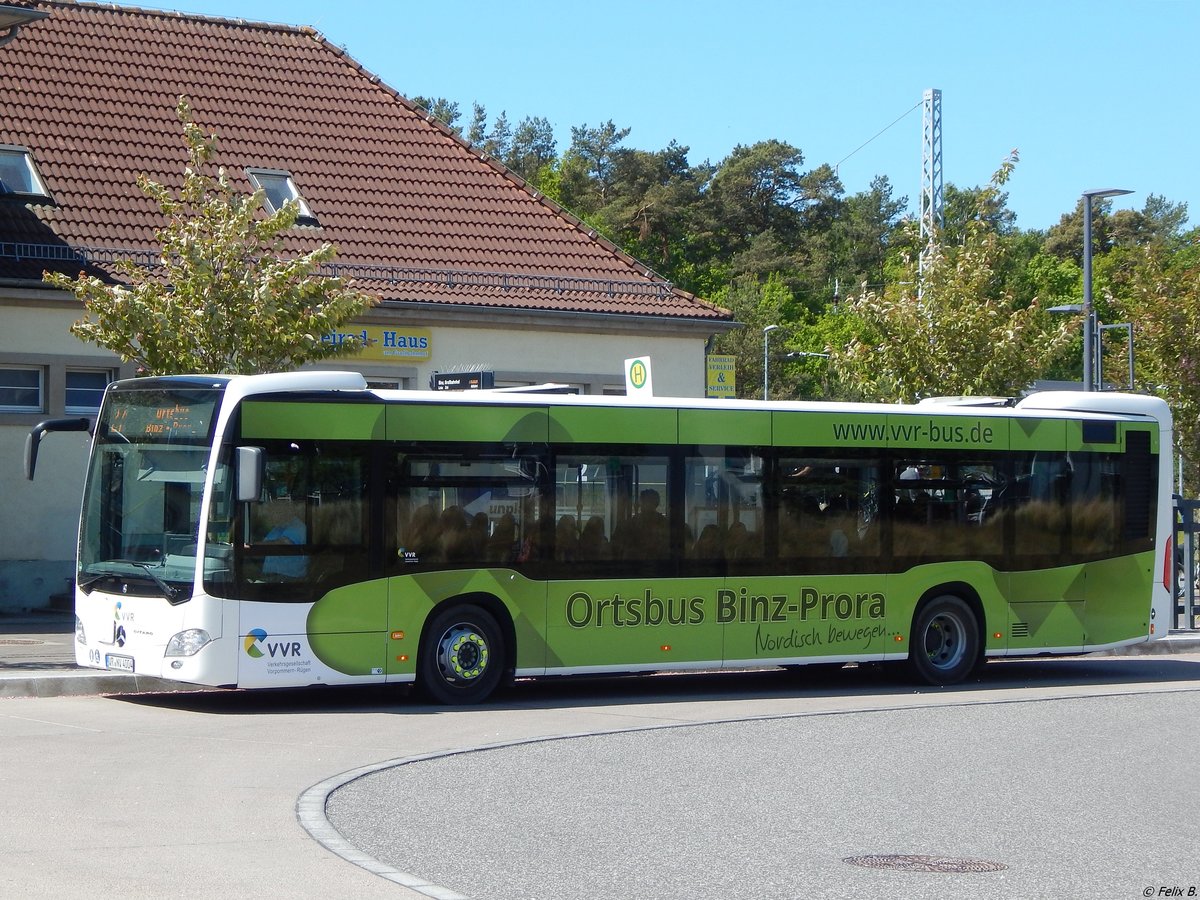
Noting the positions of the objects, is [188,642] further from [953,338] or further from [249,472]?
[953,338]

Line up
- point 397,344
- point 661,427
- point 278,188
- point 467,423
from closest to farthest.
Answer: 1. point 467,423
2. point 661,427
3. point 397,344
4. point 278,188

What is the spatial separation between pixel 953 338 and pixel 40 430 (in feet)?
57.5

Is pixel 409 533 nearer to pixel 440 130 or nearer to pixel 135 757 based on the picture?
pixel 135 757

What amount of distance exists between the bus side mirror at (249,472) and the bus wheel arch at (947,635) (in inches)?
293

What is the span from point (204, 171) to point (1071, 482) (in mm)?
15708

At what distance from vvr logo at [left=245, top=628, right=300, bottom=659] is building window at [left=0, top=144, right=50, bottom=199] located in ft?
45.2

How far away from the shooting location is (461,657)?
15648 mm

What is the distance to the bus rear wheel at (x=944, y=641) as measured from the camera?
18.2 m

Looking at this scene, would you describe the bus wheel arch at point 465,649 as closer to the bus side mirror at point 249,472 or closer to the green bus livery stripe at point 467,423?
the green bus livery stripe at point 467,423

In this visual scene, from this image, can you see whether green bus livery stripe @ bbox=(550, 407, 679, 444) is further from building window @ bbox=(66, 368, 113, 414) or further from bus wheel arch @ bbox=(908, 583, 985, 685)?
building window @ bbox=(66, 368, 113, 414)

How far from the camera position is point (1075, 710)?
15930mm

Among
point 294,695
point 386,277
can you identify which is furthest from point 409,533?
point 386,277

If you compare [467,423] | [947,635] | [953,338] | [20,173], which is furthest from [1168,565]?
[20,173]

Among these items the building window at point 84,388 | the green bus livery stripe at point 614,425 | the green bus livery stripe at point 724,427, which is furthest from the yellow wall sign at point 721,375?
the green bus livery stripe at point 614,425
